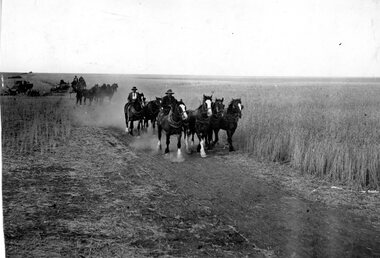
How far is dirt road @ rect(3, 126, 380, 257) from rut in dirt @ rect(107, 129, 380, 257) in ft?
0.06

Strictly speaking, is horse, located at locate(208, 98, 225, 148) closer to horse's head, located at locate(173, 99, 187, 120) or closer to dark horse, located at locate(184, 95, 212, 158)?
dark horse, located at locate(184, 95, 212, 158)

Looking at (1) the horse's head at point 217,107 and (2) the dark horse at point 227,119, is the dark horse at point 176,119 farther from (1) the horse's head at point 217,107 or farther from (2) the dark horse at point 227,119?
(2) the dark horse at point 227,119

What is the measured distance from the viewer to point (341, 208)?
687cm

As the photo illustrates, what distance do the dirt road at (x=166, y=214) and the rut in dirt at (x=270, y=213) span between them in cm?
2

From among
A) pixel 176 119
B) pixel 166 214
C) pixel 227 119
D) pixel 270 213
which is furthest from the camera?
pixel 227 119

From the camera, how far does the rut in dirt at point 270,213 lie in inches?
205

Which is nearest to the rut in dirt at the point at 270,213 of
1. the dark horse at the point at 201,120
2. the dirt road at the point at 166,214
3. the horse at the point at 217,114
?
the dirt road at the point at 166,214

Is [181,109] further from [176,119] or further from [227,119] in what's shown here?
[227,119]

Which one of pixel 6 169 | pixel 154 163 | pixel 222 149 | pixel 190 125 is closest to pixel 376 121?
pixel 222 149

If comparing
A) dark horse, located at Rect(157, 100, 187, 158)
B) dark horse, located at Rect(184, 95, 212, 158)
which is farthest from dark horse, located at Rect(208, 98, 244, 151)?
dark horse, located at Rect(157, 100, 187, 158)

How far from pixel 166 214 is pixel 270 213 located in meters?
2.14

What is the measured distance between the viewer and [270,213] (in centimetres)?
653

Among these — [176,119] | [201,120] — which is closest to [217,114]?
[201,120]

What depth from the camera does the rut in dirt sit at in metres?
5.21
